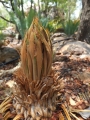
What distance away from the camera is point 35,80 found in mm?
1627

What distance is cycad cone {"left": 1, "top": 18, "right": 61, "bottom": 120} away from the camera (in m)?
1.57

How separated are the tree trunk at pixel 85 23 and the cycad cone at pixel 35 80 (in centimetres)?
298

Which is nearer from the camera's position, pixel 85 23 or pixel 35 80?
pixel 35 80

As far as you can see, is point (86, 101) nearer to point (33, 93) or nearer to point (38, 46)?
point (33, 93)

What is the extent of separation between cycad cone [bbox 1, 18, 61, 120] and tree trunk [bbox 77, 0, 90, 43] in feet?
9.79

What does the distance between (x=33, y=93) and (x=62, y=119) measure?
28cm

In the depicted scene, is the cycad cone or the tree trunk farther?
the tree trunk

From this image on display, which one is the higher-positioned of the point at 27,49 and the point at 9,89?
the point at 27,49

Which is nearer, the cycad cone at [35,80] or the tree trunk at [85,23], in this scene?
the cycad cone at [35,80]

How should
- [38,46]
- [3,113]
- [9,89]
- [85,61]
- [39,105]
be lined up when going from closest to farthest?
[38,46]
[39,105]
[3,113]
[9,89]
[85,61]

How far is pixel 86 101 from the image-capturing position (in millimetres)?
2121

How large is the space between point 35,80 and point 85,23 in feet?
10.4

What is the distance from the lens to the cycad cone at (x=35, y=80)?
1.57 m

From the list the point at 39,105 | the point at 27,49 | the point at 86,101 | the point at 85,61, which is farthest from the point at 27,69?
the point at 85,61
